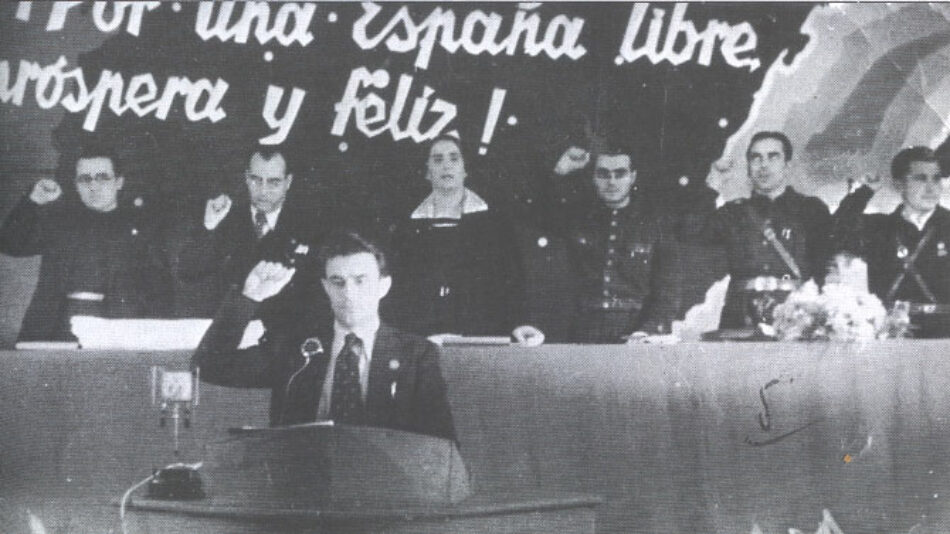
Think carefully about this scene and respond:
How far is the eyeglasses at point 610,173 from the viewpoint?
4863 mm

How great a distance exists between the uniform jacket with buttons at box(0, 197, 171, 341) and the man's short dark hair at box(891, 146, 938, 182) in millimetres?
3118

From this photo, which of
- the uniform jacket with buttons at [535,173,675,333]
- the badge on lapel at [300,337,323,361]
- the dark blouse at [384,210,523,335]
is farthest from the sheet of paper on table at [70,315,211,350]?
the uniform jacket with buttons at [535,173,675,333]

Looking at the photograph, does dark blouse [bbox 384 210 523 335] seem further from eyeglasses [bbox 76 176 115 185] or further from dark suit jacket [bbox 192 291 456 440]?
eyeglasses [bbox 76 176 115 185]

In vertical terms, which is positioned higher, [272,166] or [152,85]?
[152,85]

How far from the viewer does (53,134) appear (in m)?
4.86

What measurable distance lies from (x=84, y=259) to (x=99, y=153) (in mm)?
453

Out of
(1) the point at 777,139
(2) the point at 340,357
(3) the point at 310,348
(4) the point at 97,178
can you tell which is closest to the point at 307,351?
(3) the point at 310,348

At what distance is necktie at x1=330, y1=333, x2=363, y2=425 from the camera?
474cm

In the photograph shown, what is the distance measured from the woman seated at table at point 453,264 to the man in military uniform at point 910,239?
4.67 feet

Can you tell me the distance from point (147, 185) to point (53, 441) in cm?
113

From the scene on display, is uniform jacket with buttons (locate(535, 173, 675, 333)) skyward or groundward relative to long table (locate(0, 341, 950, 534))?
skyward

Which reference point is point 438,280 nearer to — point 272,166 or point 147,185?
point 272,166

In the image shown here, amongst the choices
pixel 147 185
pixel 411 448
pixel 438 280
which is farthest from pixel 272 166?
pixel 411 448

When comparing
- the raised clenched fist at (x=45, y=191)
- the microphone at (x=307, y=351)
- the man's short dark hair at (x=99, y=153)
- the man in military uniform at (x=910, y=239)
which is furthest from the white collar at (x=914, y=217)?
the raised clenched fist at (x=45, y=191)
